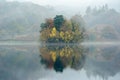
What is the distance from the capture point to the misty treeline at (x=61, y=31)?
2662 inches

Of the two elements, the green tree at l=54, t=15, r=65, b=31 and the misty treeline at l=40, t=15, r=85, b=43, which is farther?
the green tree at l=54, t=15, r=65, b=31

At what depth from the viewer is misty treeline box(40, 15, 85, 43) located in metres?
67.6

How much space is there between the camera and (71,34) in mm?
68125

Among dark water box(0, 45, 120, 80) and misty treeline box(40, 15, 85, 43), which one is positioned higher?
misty treeline box(40, 15, 85, 43)

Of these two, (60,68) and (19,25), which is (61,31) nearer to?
(60,68)

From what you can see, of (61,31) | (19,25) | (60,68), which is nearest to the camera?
(60,68)

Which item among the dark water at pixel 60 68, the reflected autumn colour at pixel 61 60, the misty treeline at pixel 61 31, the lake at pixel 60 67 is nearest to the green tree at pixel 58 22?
the misty treeline at pixel 61 31

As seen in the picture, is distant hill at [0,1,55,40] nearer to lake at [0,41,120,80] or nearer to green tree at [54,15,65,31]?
green tree at [54,15,65,31]

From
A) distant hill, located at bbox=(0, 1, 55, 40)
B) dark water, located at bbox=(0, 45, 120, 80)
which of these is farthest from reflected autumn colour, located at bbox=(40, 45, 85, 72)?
distant hill, located at bbox=(0, 1, 55, 40)

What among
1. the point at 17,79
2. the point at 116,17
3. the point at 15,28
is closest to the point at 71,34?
the point at 17,79

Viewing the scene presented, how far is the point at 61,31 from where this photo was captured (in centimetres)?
6800

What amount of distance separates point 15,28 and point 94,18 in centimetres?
6007

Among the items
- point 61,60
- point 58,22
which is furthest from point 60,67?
point 58,22

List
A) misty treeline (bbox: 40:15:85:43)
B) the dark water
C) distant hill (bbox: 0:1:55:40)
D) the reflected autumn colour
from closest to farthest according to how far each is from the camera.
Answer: the dark water
the reflected autumn colour
misty treeline (bbox: 40:15:85:43)
distant hill (bbox: 0:1:55:40)
